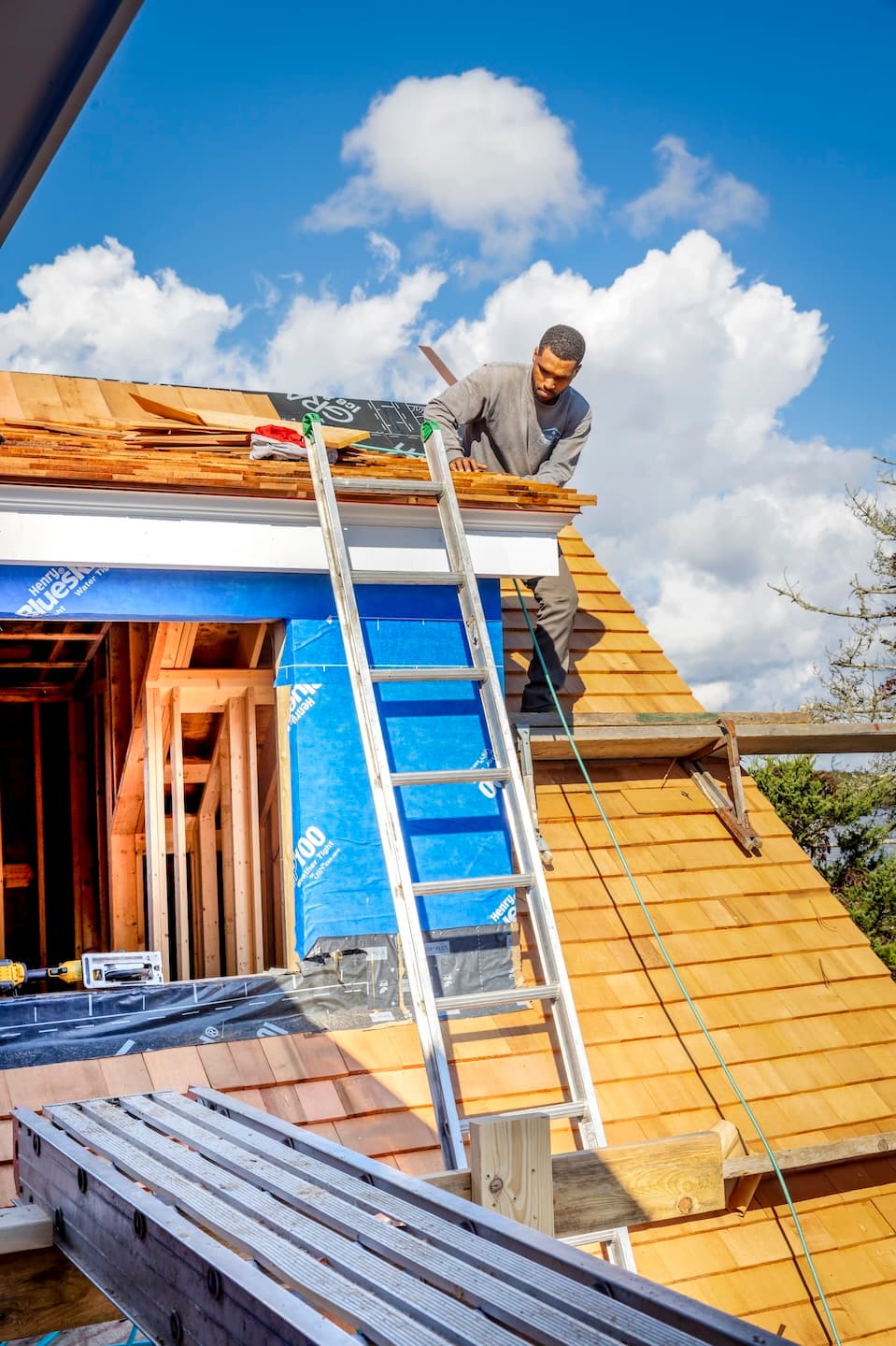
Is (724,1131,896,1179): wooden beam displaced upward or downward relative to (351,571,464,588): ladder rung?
downward

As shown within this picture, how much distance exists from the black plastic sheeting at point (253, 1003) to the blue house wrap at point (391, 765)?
121 millimetres

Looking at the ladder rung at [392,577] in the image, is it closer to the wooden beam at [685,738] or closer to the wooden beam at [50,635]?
the wooden beam at [685,738]

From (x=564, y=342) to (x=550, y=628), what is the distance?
55.3 inches

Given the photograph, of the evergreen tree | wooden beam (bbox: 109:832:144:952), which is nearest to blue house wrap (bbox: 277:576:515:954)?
wooden beam (bbox: 109:832:144:952)

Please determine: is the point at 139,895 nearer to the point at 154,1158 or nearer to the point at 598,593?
the point at 598,593

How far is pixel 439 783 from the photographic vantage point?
15.0 ft

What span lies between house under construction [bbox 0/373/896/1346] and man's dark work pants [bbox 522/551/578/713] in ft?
0.66

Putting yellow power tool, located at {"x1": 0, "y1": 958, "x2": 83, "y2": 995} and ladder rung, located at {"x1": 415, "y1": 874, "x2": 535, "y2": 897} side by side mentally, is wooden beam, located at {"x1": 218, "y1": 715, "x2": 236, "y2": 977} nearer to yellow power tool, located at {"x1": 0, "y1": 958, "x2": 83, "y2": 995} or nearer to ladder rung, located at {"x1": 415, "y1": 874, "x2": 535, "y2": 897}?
yellow power tool, located at {"x1": 0, "y1": 958, "x2": 83, "y2": 995}

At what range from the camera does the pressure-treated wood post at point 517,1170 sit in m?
2.13

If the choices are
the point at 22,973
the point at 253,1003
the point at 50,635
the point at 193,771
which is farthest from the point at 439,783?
the point at 193,771

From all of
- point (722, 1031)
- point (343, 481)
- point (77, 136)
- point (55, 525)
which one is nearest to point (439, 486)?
point (343, 481)

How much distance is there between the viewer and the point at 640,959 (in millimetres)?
5230

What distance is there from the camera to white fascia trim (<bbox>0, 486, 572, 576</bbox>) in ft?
14.8

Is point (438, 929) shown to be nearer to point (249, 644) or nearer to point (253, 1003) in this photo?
point (253, 1003)
